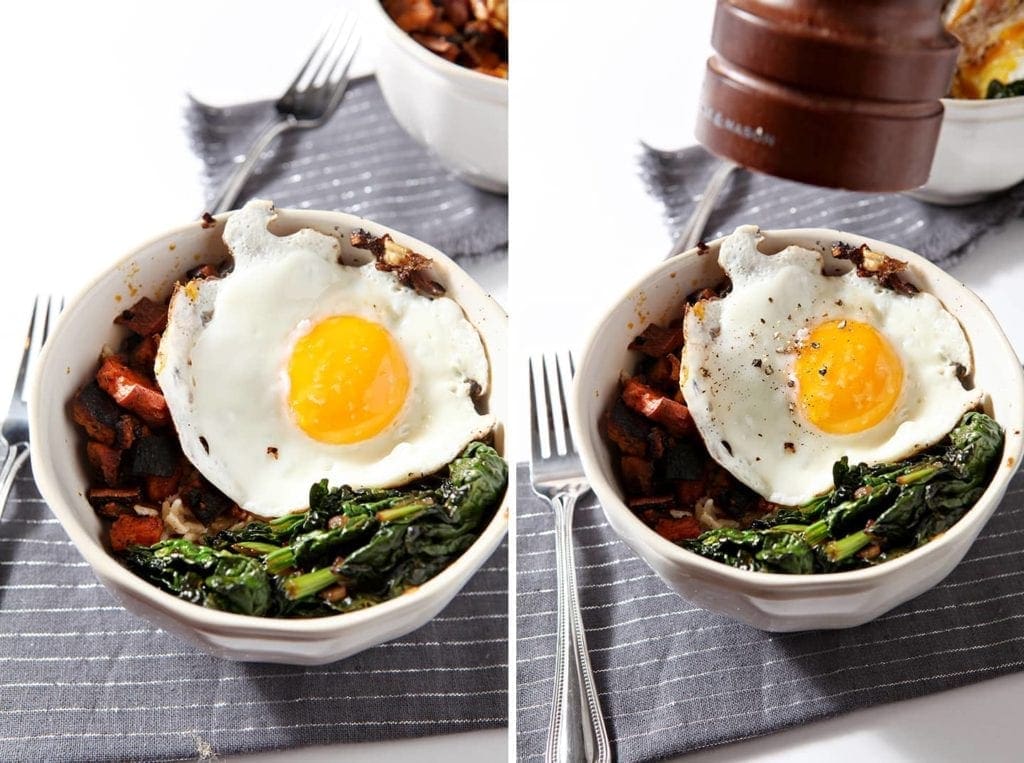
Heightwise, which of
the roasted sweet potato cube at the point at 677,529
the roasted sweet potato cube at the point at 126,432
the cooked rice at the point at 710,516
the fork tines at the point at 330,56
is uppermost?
the fork tines at the point at 330,56

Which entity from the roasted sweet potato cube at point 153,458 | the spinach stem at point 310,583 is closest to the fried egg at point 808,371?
the spinach stem at point 310,583

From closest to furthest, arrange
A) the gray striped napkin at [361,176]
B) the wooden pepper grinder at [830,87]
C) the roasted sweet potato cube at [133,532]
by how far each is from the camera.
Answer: the wooden pepper grinder at [830,87] → the roasted sweet potato cube at [133,532] → the gray striped napkin at [361,176]

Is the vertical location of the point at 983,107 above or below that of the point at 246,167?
above

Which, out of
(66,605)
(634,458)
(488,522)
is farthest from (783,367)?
(66,605)

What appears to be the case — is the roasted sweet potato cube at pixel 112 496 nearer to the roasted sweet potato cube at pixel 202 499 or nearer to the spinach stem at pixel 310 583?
the roasted sweet potato cube at pixel 202 499

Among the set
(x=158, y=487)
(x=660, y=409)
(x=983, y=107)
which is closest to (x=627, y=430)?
(x=660, y=409)

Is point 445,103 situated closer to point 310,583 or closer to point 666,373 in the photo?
point 666,373

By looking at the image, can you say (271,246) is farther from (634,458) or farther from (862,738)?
(862,738)
